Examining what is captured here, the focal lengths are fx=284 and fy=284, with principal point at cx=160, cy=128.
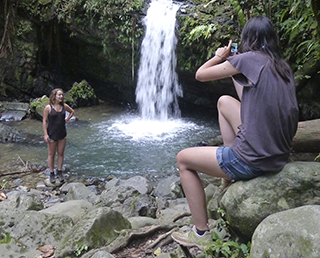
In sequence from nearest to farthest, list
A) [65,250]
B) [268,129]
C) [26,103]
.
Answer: [268,129]
[65,250]
[26,103]

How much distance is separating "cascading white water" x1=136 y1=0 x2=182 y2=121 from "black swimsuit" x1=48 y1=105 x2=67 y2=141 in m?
5.34

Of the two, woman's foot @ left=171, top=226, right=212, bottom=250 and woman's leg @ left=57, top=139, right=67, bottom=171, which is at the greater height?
woman's foot @ left=171, top=226, right=212, bottom=250

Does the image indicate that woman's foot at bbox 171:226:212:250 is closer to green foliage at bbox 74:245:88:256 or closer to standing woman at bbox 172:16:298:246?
standing woman at bbox 172:16:298:246

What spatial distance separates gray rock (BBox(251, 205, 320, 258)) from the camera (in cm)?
165

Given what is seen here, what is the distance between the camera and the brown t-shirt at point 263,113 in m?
2.04

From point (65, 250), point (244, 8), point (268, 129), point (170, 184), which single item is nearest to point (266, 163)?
point (268, 129)

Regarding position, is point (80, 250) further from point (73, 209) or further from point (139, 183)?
point (139, 183)

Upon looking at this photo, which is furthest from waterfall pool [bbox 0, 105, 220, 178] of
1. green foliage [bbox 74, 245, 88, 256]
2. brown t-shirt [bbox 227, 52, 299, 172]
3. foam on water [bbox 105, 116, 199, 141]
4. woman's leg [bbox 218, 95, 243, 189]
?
brown t-shirt [bbox 227, 52, 299, 172]

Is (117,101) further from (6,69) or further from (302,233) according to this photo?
(302,233)

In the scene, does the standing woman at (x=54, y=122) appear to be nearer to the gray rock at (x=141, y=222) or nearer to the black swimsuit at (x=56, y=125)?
the black swimsuit at (x=56, y=125)

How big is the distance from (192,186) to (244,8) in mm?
6633

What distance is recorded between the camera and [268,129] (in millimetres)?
2043

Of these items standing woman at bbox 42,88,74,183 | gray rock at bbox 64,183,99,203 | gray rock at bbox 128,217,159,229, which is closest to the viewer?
gray rock at bbox 128,217,159,229

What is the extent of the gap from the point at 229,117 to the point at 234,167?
1.83ft
